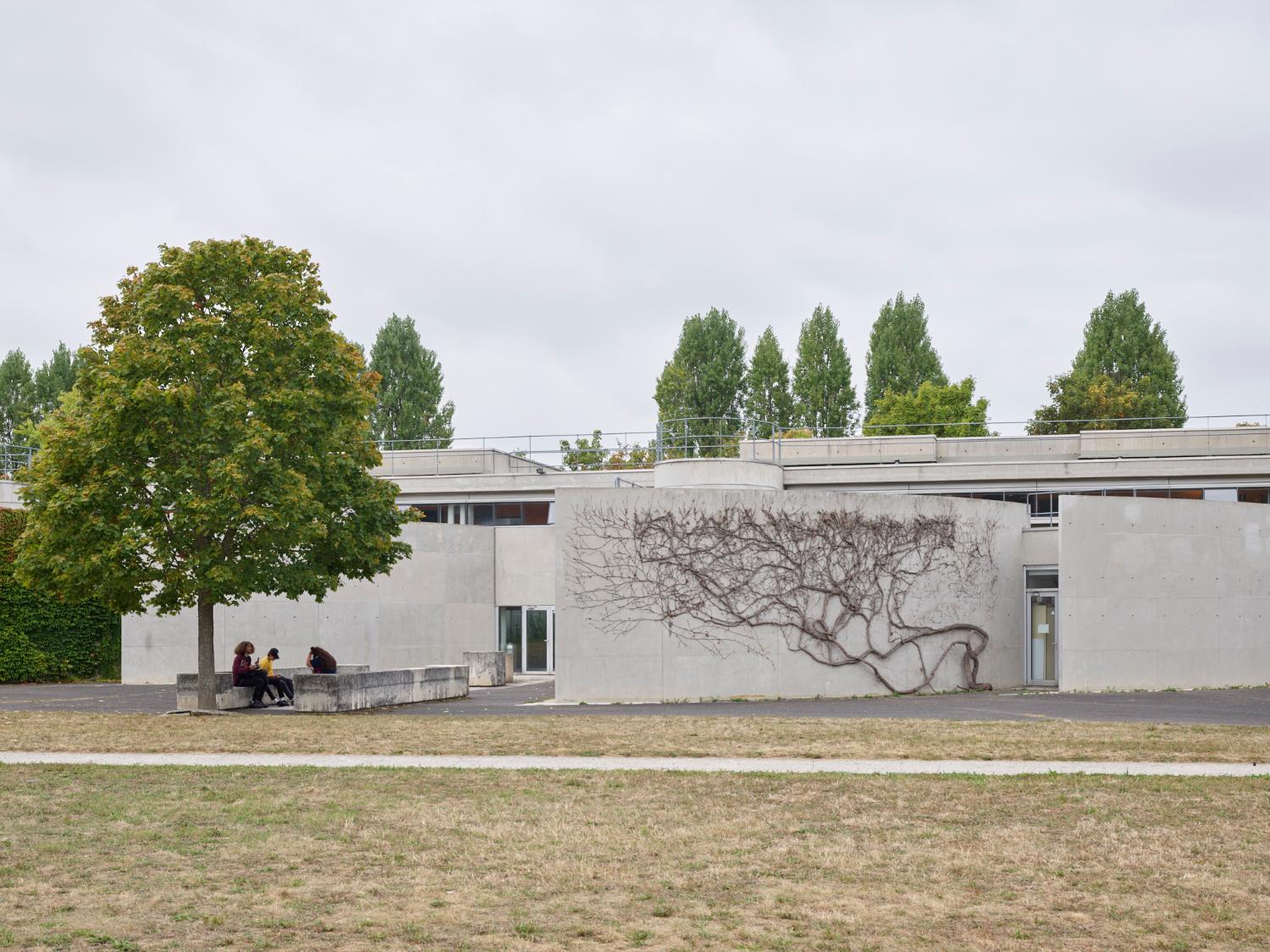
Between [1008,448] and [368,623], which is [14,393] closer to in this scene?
[368,623]

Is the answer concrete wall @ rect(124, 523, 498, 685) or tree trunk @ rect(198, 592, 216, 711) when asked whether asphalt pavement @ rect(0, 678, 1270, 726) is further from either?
concrete wall @ rect(124, 523, 498, 685)

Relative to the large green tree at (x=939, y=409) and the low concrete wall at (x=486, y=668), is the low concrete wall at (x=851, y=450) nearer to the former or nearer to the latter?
the low concrete wall at (x=486, y=668)

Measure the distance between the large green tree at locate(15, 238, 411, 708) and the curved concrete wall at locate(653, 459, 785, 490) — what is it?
44.9 feet

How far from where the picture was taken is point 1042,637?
1225 inches

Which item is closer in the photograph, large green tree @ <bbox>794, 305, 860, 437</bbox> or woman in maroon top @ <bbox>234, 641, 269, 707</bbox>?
woman in maroon top @ <bbox>234, 641, 269, 707</bbox>

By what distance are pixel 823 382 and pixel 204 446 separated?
57.9 m

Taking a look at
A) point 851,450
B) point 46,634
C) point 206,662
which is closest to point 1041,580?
point 206,662

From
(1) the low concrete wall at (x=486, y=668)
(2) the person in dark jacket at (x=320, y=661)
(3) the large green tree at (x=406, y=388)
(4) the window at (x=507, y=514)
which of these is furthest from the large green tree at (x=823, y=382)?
(2) the person in dark jacket at (x=320, y=661)

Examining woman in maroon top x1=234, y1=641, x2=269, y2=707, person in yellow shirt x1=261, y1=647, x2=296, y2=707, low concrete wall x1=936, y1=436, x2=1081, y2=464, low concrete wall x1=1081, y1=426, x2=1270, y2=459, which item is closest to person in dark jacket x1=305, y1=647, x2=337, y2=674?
person in yellow shirt x1=261, y1=647, x2=296, y2=707

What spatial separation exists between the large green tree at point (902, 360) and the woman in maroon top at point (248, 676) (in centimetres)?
5348

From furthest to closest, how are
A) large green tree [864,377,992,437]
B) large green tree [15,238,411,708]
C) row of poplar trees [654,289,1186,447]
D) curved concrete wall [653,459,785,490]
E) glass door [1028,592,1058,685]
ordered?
1. row of poplar trees [654,289,1186,447]
2. large green tree [864,377,992,437]
3. curved concrete wall [653,459,785,490]
4. glass door [1028,592,1058,685]
5. large green tree [15,238,411,708]

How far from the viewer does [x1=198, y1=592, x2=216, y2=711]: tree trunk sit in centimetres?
2486

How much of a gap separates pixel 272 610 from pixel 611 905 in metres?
29.2

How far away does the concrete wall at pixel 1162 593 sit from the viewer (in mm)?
28547
